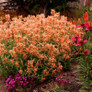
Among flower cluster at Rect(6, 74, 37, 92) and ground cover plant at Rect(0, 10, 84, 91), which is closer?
ground cover plant at Rect(0, 10, 84, 91)

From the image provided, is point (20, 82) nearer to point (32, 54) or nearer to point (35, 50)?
point (32, 54)

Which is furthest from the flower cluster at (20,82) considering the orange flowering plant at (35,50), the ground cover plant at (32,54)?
the orange flowering plant at (35,50)

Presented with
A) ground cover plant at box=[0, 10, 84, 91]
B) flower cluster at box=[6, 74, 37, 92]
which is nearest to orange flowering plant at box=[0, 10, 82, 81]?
ground cover plant at box=[0, 10, 84, 91]

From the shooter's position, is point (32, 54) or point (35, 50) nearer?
point (35, 50)

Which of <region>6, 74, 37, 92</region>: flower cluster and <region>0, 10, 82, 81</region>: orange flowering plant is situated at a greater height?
<region>0, 10, 82, 81</region>: orange flowering plant

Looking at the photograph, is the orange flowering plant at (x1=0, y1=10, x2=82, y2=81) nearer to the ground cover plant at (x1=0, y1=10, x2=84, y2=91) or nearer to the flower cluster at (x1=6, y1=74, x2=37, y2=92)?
the ground cover plant at (x1=0, y1=10, x2=84, y2=91)

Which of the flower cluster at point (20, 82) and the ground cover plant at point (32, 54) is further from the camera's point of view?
the flower cluster at point (20, 82)

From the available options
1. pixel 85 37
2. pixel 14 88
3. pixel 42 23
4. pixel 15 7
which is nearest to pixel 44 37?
pixel 42 23


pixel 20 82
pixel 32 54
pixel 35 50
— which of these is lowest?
pixel 20 82

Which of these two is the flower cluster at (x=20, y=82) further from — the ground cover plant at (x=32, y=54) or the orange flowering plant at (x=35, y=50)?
the orange flowering plant at (x=35, y=50)

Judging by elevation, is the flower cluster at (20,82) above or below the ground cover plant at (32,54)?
below

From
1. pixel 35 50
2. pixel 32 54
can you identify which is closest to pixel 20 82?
pixel 32 54

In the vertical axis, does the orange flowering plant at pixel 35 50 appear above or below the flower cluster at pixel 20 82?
above

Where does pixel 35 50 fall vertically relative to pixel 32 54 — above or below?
above
